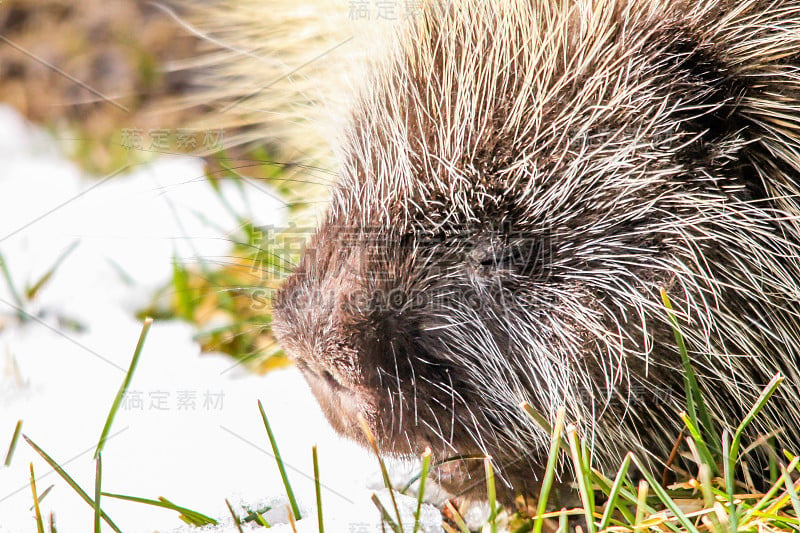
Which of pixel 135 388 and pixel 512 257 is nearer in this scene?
pixel 512 257

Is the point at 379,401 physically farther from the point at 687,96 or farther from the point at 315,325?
the point at 687,96

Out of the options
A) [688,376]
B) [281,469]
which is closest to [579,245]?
[688,376]

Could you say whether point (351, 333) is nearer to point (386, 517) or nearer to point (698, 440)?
point (386, 517)

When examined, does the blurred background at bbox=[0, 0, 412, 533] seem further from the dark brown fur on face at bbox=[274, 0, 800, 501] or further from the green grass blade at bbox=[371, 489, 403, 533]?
the dark brown fur on face at bbox=[274, 0, 800, 501]

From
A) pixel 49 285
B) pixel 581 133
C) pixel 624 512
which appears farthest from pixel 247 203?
pixel 624 512

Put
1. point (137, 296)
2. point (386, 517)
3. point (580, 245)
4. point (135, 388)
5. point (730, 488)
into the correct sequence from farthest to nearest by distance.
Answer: point (137, 296) → point (135, 388) → point (580, 245) → point (386, 517) → point (730, 488)
